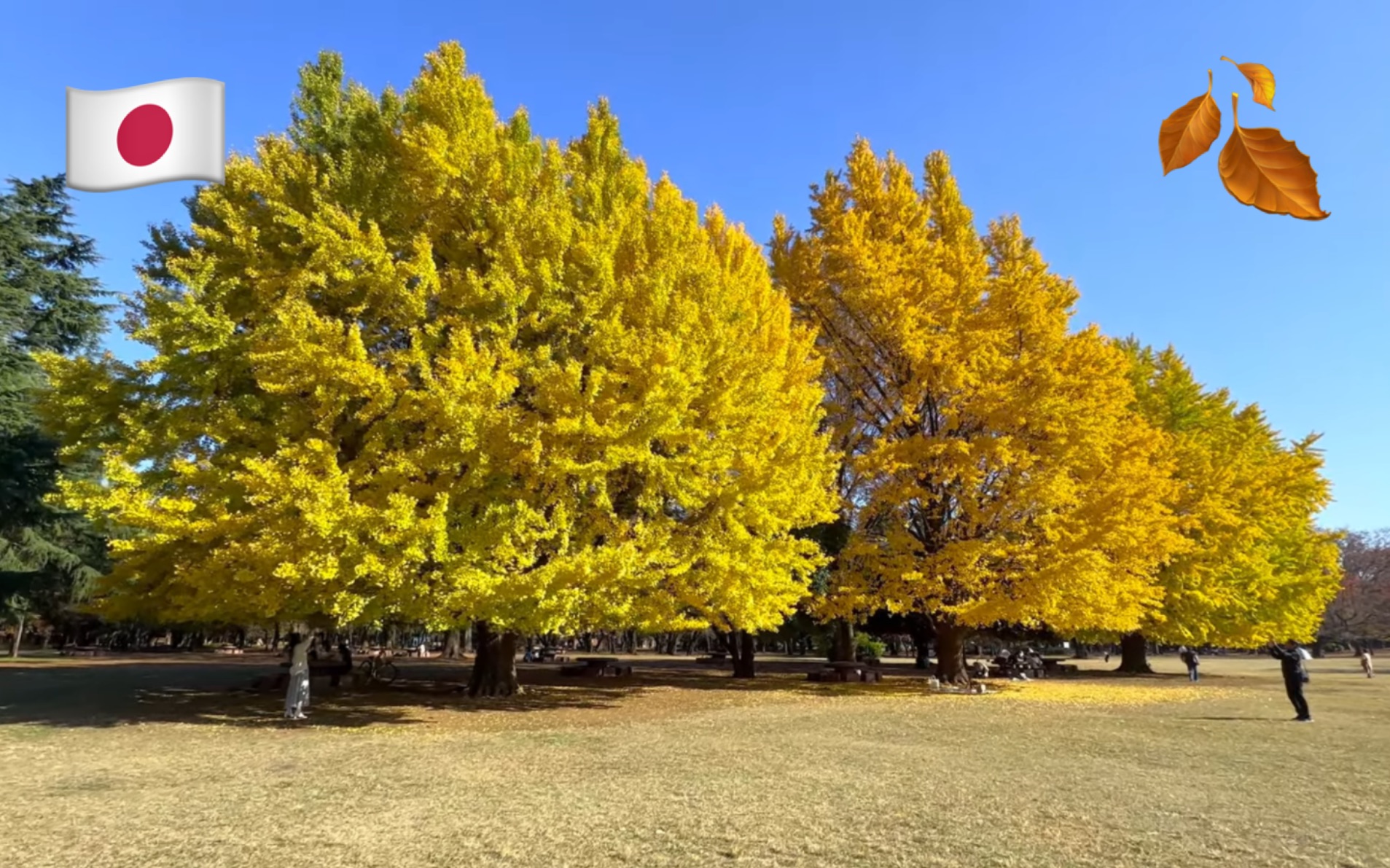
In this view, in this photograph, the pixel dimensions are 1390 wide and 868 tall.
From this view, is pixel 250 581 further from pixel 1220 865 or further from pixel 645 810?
pixel 1220 865

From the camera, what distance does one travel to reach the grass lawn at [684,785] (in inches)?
253

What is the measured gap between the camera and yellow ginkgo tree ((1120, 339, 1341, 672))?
28016mm

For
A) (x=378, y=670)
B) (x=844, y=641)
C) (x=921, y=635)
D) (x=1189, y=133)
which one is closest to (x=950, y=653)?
(x=844, y=641)

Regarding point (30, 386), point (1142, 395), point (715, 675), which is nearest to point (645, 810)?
point (715, 675)

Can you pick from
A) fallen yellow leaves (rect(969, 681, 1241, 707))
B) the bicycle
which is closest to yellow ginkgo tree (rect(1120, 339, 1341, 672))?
fallen yellow leaves (rect(969, 681, 1241, 707))

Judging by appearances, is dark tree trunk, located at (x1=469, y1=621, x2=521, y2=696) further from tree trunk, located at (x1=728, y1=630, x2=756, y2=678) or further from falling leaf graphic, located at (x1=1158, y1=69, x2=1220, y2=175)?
falling leaf graphic, located at (x1=1158, y1=69, x2=1220, y2=175)

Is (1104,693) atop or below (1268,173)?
below

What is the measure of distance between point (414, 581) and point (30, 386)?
19605 mm

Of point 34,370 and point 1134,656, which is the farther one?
point 1134,656

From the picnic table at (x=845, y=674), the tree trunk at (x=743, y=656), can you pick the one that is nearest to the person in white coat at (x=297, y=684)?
the tree trunk at (x=743, y=656)

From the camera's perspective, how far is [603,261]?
609 inches

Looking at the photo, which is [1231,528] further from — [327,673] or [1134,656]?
[327,673]

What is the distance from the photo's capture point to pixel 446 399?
12633mm

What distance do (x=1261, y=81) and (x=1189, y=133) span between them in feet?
0.62
